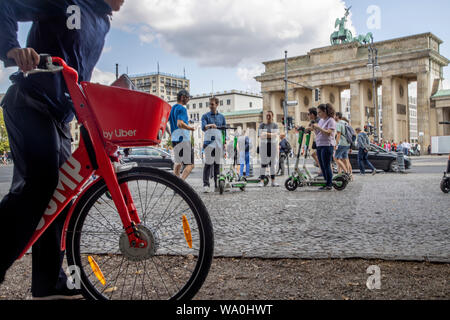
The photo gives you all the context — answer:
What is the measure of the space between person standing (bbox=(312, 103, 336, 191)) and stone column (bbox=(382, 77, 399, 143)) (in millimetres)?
52070

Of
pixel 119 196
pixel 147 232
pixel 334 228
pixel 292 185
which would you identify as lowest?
pixel 334 228

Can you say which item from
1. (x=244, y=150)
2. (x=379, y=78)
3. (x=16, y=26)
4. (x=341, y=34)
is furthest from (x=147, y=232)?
(x=341, y=34)

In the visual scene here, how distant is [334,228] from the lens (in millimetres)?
4996

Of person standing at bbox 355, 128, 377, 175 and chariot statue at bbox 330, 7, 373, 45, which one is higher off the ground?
chariot statue at bbox 330, 7, 373, 45

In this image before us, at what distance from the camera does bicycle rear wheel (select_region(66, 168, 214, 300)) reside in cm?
219

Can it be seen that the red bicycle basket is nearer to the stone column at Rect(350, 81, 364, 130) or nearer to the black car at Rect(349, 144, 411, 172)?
the black car at Rect(349, 144, 411, 172)

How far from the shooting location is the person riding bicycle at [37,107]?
2141 mm

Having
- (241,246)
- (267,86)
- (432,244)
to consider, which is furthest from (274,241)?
(267,86)

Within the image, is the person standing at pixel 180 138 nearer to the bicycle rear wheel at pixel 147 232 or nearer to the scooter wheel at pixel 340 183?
the scooter wheel at pixel 340 183

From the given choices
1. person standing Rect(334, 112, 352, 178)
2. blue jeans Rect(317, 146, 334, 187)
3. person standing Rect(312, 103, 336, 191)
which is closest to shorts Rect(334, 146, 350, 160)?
person standing Rect(334, 112, 352, 178)

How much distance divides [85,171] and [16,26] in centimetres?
75

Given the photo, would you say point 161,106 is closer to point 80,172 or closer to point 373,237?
point 80,172

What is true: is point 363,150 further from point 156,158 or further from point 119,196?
point 119,196
